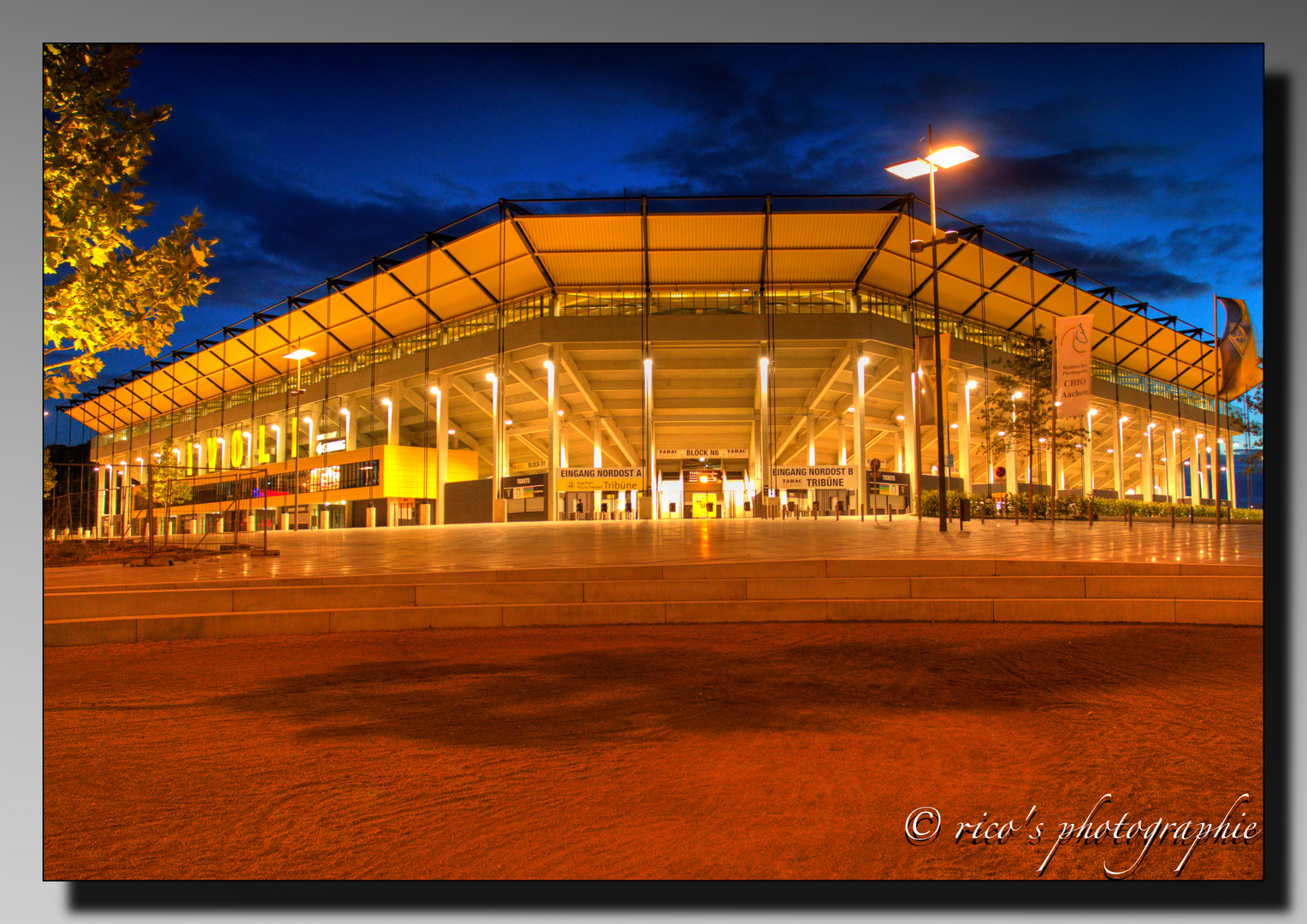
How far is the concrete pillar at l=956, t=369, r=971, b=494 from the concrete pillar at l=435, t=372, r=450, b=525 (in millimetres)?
29435

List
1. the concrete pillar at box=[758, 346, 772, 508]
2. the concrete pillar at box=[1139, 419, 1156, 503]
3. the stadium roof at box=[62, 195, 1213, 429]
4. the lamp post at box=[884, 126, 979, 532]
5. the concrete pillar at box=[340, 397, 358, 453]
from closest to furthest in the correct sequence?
the lamp post at box=[884, 126, 979, 532]
the stadium roof at box=[62, 195, 1213, 429]
the concrete pillar at box=[758, 346, 772, 508]
the concrete pillar at box=[340, 397, 358, 453]
the concrete pillar at box=[1139, 419, 1156, 503]

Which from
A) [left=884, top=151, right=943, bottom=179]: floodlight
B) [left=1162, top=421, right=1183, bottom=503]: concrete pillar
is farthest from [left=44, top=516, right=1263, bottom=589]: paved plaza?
[left=1162, top=421, right=1183, bottom=503]: concrete pillar

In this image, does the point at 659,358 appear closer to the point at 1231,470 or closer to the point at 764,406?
the point at 764,406

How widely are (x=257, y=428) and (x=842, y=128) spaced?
6068cm

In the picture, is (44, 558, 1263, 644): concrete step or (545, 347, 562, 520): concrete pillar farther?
(545, 347, 562, 520): concrete pillar

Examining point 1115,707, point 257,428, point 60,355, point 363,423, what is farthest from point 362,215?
point 257,428

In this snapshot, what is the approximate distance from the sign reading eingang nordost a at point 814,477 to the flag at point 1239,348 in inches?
1074

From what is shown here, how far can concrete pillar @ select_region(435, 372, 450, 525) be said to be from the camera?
40.8 m

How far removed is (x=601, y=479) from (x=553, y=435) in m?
3.29

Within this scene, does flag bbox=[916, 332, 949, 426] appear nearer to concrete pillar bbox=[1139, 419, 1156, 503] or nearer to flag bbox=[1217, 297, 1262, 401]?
flag bbox=[1217, 297, 1262, 401]

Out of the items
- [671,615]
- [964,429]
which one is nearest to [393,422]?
[964,429]

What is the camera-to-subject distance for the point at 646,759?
11.3ft

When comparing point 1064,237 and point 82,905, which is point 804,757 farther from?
point 1064,237
